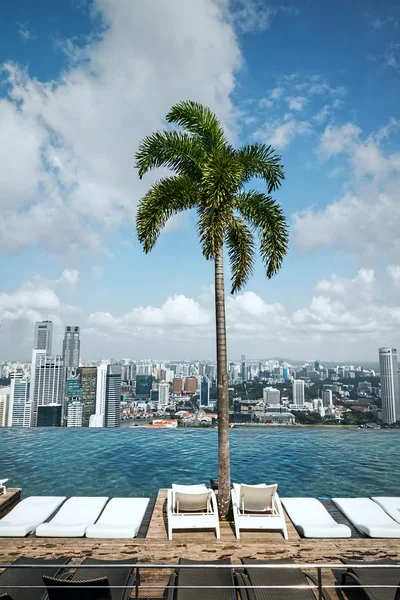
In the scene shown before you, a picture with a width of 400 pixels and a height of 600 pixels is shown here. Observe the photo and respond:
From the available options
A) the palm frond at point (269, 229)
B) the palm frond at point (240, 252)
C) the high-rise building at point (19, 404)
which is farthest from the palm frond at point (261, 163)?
the high-rise building at point (19, 404)

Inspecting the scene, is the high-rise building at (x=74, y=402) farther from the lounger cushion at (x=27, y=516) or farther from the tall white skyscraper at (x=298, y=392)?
the lounger cushion at (x=27, y=516)

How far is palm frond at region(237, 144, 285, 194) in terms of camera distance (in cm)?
788

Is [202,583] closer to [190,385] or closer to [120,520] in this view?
[120,520]

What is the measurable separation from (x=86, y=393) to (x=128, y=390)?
27.8 meters

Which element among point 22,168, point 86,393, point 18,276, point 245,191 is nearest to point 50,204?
point 22,168

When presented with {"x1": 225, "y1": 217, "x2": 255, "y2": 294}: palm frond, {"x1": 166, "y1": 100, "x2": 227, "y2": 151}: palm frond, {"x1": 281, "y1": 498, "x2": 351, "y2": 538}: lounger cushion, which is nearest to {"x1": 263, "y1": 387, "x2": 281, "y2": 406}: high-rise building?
{"x1": 281, "y1": 498, "x2": 351, "y2": 538}: lounger cushion

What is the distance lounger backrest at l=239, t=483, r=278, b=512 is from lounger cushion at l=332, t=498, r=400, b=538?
162cm

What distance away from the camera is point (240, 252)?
27.0 feet

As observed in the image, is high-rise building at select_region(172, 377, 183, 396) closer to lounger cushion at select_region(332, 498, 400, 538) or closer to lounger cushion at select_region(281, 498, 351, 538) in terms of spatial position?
lounger cushion at select_region(332, 498, 400, 538)

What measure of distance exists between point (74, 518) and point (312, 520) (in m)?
4.45

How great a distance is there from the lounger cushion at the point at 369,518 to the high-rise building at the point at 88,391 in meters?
69.8

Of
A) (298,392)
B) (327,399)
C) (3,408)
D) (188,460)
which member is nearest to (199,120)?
(188,460)

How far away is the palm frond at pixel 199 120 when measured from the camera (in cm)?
779

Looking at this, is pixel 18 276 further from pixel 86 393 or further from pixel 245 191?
pixel 86 393
